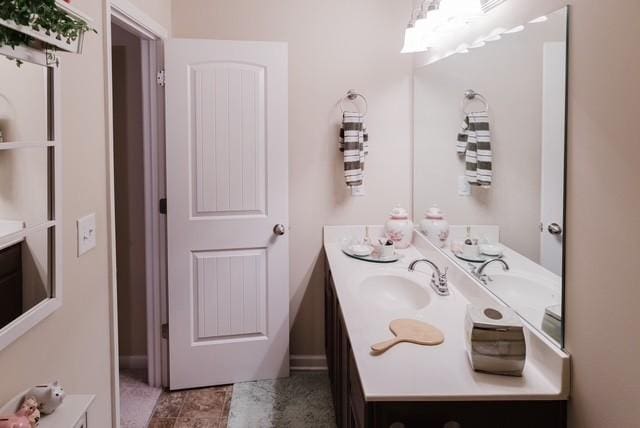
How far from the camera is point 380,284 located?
2.29 metres

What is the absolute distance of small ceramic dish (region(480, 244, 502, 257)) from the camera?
179 cm

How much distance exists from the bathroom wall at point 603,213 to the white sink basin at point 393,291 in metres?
0.88

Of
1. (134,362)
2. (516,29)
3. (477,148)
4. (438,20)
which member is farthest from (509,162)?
(134,362)

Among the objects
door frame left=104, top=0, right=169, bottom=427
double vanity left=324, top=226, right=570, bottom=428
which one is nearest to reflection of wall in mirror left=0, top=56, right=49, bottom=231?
double vanity left=324, top=226, right=570, bottom=428

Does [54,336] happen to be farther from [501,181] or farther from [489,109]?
[489,109]

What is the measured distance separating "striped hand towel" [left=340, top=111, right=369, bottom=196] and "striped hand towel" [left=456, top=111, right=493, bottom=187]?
70 cm

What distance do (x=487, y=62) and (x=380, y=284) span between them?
1052 millimetres

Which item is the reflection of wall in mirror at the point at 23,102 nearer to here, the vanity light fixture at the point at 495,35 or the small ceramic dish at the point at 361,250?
the vanity light fixture at the point at 495,35

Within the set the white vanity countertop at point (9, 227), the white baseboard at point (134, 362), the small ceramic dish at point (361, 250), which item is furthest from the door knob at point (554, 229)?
the white baseboard at point (134, 362)

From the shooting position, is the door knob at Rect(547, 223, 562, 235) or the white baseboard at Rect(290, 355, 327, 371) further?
the white baseboard at Rect(290, 355, 327, 371)

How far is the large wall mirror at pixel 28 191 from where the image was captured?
1.11 m

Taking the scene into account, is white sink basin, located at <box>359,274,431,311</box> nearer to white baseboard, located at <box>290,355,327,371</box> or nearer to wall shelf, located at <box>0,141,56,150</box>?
white baseboard, located at <box>290,355,327,371</box>

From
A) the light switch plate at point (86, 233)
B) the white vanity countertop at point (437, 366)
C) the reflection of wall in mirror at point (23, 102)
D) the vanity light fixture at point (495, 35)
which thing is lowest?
the white vanity countertop at point (437, 366)

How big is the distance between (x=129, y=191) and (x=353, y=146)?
1380mm
